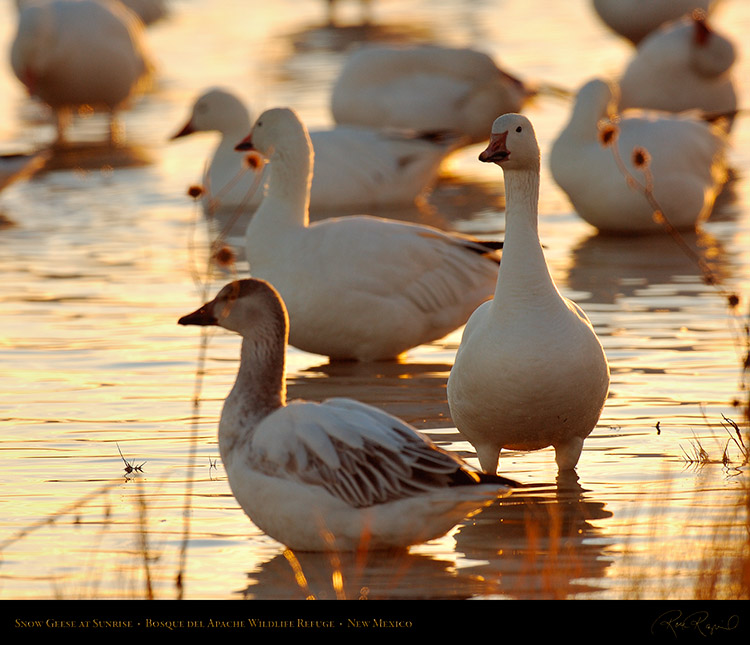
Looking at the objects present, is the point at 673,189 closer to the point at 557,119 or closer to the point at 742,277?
the point at 742,277

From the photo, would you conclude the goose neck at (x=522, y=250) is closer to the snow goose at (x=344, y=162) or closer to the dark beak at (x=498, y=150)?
the dark beak at (x=498, y=150)

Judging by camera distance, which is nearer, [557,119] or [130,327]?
[130,327]

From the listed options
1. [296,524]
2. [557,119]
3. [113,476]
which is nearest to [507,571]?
[296,524]

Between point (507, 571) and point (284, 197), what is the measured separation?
11.2 feet

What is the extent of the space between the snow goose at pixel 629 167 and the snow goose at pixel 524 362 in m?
4.46

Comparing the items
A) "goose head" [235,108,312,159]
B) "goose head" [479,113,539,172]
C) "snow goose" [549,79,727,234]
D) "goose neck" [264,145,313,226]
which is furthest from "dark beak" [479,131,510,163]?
"snow goose" [549,79,727,234]

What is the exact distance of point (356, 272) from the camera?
24.5ft

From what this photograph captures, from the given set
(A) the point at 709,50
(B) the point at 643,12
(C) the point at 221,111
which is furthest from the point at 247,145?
(B) the point at 643,12

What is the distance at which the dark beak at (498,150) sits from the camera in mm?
5785

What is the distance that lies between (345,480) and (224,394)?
95.7 inches
